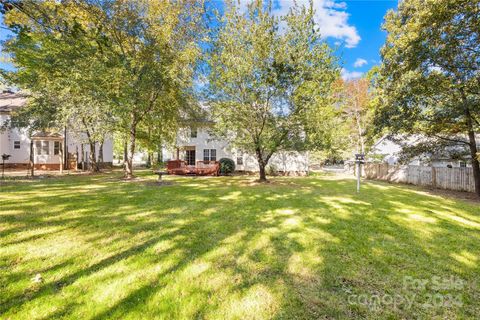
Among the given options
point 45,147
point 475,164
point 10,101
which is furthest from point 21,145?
point 475,164

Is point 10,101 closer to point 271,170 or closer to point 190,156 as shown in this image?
point 190,156

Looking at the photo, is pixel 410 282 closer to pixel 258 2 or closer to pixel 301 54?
pixel 301 54

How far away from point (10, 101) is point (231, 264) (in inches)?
1366

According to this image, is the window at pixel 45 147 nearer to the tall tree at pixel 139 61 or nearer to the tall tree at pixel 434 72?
the tall tree at pixel 139 61

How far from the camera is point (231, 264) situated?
379cm

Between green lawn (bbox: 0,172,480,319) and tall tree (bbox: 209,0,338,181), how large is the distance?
7713 millimetres

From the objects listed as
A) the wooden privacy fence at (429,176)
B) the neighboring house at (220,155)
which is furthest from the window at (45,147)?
the wooden privacy fence at (429,176)

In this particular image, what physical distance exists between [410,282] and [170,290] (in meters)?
3.46

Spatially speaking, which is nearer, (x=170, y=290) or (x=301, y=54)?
(x=170, y=290)

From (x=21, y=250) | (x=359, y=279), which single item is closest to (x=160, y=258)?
(x=21, y=250)

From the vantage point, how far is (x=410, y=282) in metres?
3.38

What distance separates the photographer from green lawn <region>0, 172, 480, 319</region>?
2742mm

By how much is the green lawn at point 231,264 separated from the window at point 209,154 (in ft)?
58.4

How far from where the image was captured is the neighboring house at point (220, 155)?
2242 centimetres
